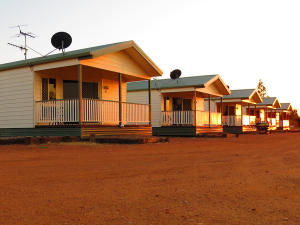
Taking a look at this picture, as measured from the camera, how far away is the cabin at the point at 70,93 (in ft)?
41.0

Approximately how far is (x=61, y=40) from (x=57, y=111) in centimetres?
322

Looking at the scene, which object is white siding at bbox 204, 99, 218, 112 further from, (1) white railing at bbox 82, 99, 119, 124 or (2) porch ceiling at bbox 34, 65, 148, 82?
(1) white railing at bbox 82, 99, 119, 124

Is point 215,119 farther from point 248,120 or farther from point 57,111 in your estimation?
point 57,111

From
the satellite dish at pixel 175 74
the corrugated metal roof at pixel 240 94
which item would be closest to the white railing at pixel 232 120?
the corrugated metal roof at pixel 240 94

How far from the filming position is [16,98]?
14.1 meters

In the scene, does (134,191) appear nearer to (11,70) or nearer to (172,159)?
(172,159)

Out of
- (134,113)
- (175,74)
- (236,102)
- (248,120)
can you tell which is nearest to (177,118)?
(175,74)

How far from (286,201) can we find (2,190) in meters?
3.31

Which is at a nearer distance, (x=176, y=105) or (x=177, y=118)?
(x=177, y=118)

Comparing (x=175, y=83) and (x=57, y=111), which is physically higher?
(x=175, y=83)

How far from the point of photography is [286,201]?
3.83m

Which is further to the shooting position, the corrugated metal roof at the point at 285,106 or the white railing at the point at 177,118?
the corrugated metal roof at the point at 285,106

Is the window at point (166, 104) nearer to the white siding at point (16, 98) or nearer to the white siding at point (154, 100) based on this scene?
the white siding at point (154, 100)

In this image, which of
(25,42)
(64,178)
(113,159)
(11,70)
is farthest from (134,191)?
(25,42)
